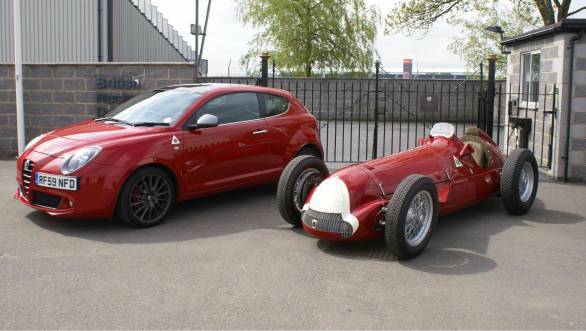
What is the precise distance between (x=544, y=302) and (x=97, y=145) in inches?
178

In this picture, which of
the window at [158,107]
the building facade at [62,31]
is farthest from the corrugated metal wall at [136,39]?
the window at [158,107]

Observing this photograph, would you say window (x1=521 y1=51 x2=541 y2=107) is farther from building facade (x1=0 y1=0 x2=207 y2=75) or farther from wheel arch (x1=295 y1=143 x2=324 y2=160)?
building facade (x1=0 y1=0 x2=207 y2=75)

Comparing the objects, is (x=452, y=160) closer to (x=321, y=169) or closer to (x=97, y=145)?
(x=321, y=169)

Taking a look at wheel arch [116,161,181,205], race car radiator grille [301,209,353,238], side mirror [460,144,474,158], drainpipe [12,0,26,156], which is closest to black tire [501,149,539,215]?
side mirror [460,144,474,158]

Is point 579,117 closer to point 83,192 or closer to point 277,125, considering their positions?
point 277,125

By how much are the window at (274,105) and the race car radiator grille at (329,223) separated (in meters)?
2.66

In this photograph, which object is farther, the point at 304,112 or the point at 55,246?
the point at 304,112

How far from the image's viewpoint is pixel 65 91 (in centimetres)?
1188

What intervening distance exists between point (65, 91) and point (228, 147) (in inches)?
229

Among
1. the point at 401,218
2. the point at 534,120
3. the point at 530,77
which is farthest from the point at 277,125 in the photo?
the point at 530,77

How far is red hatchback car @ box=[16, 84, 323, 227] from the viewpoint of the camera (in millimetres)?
6328

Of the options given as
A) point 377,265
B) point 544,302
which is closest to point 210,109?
point 377,265

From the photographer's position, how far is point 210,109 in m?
7.53

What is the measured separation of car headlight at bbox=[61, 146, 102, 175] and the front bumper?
0.20 ft
